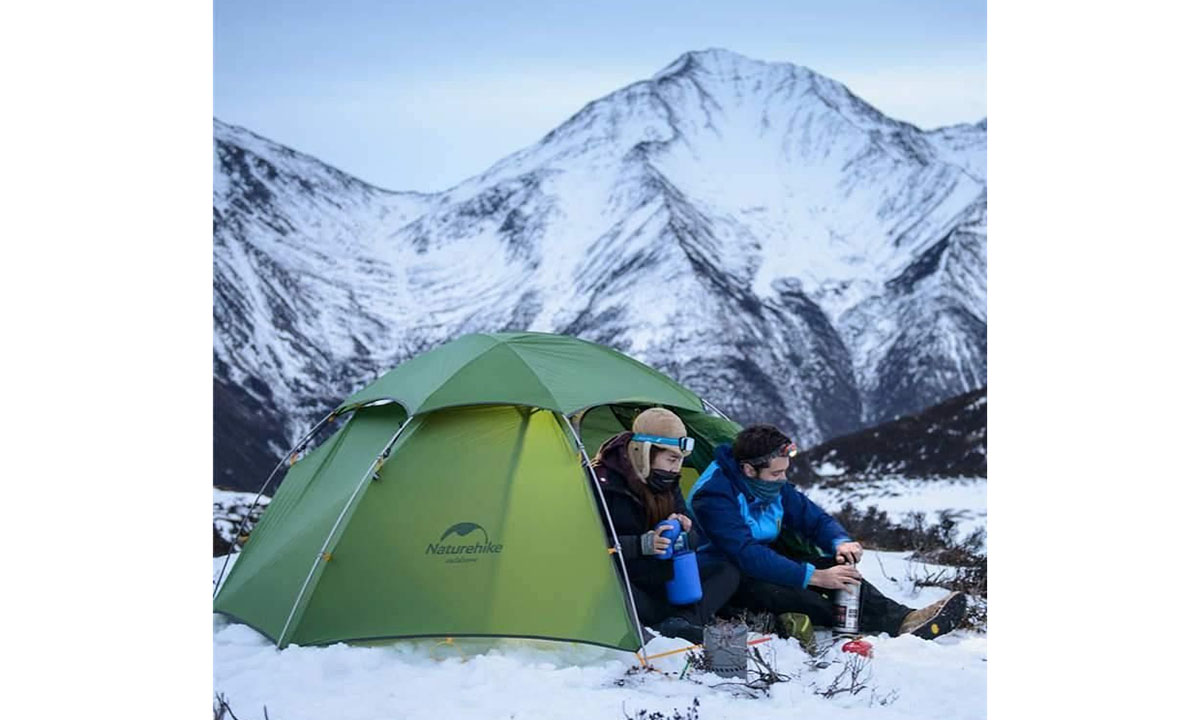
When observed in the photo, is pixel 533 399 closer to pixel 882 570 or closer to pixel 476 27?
pixel 882 570

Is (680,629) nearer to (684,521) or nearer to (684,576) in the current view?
(684,576)

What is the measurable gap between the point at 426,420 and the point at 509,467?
42 centimetres

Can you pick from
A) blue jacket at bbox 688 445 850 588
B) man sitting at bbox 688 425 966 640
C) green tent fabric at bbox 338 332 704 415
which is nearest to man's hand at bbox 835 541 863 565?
man sitting at bbox 688 425 966 640

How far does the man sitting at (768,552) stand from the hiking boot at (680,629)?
330mm

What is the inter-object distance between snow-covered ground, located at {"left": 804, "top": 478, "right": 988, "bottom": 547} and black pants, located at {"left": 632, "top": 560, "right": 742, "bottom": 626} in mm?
4267

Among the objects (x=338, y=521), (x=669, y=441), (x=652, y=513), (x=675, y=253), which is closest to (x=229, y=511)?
(x=338, y=521)

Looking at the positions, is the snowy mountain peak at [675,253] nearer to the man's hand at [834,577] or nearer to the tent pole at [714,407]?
the tent pole at [714,407]

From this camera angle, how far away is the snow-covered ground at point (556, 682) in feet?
14.1

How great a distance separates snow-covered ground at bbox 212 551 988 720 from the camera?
4312mm

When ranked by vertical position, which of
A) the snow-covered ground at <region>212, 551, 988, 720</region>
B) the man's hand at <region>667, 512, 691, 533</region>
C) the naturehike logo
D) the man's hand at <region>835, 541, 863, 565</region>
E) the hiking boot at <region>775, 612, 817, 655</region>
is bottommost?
the snow-covered ground at <region>212, 551, 988, 720</region>

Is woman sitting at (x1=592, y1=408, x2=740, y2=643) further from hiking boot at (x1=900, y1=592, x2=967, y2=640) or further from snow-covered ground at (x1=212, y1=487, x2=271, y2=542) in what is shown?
snow-covered ground at (x1=212, y1=487, x2=271, y2=542)

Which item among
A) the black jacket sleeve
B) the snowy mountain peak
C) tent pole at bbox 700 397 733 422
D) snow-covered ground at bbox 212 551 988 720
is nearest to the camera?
snow-covered ground at bbox 212 551 988 720

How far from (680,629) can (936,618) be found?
108cm

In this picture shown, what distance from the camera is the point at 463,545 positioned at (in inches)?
200
